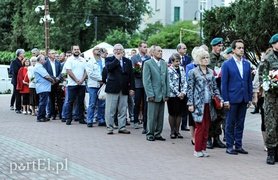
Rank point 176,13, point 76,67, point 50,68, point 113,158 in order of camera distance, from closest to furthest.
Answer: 1. point 113,158
2. point 76,67
3. point 50,68
4. point 176,13

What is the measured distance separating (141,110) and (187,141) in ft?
11.2

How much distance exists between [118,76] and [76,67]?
252 centimetres

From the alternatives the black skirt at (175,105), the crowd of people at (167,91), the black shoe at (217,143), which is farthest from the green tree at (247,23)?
the black shoe at (217,143)

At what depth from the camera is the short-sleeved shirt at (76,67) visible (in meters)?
15.8

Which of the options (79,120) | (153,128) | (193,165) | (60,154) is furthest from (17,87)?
(193,165)

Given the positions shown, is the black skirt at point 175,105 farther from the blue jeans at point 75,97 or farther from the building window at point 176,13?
the building window at point 176,13

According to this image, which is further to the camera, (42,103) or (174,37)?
(174,37)

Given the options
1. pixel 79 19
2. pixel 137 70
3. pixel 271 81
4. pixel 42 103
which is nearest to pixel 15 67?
pixel 42 103

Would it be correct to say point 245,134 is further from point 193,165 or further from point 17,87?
point 17,87

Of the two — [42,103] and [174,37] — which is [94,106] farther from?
[174,37]

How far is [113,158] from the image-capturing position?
10.3 metres

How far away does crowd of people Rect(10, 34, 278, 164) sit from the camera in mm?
10672

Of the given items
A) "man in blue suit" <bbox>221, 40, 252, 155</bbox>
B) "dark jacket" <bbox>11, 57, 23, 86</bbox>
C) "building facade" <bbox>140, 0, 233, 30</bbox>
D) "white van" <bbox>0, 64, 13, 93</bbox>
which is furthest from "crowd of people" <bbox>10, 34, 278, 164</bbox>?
"building facade" <bbox>140, 0, 233, 30</bbox>

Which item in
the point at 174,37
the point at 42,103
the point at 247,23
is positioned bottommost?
the point at 42,103
